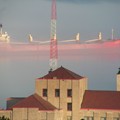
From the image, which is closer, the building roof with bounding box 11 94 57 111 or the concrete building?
the building roof with bounding box 11 94 57 111

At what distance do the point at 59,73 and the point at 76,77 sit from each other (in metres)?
2.06

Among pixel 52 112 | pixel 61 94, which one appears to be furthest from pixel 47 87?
pixel 52 112

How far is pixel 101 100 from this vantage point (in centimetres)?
6825

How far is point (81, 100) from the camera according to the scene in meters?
68.1

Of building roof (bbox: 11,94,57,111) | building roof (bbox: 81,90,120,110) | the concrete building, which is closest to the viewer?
building roof (bbox: 11,94,57,111)

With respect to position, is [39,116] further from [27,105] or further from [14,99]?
[14,99]

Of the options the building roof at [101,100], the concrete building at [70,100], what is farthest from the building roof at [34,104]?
the building roof at [101,100]

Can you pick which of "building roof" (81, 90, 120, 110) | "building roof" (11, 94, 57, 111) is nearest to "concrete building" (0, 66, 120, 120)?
"building roof" (81, 90, 120, 110)

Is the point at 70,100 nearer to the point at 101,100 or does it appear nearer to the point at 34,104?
the point at 101,100

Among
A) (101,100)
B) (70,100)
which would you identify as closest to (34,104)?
(70,100)

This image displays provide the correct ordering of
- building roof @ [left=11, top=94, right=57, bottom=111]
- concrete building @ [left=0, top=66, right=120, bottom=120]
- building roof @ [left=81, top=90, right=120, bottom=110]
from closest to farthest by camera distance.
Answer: building roof @ [left=11, top=94, right=57, bottom=111] < concrete building @ [left=0, top=66, right=120, bottom=120] < building roof @ [left=81, top=90, right=120, bottom=110]

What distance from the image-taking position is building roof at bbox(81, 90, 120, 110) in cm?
6731

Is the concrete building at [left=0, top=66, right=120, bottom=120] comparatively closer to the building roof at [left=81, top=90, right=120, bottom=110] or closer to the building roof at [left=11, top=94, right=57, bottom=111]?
the building roof at [left=81, top=90, right=120, bottom=110]

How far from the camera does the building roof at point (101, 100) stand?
221 ft
